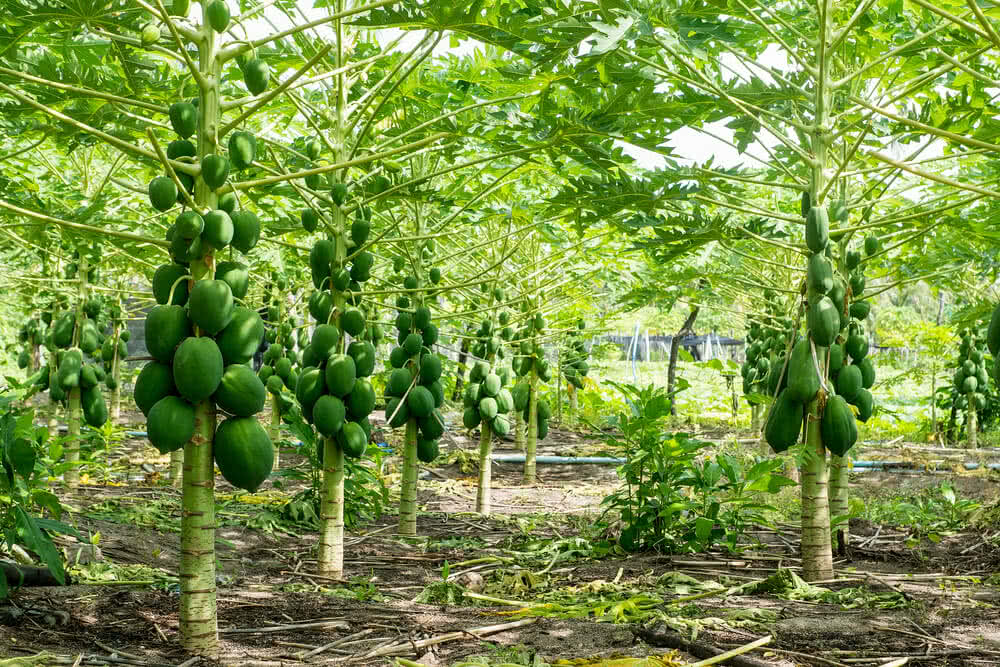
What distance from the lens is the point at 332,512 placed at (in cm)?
388

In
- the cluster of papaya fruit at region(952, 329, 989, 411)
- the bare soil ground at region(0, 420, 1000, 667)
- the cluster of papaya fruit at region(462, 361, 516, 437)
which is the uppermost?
the cluster of papaya fruit at region(952, 329, 989, 411)

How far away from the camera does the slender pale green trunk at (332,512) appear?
3877 mm

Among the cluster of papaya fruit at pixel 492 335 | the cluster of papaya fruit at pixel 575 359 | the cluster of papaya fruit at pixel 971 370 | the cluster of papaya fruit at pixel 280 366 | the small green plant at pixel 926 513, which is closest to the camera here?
the small green plant at pixel 926 513

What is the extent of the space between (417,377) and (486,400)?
3.75 feet

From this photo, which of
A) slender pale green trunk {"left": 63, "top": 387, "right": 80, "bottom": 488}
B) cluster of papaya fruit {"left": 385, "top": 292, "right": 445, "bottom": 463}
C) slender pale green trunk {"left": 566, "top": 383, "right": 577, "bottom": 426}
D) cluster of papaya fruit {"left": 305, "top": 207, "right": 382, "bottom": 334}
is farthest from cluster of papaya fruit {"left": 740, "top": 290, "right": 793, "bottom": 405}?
slender pale green trunk {"left": 63, "top": 387, "right": 80, "bottom": 488}

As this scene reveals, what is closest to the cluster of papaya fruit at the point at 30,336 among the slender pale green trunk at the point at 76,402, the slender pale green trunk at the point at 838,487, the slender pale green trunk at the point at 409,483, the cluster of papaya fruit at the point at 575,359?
the slender pale green trunk at the point at 76,402

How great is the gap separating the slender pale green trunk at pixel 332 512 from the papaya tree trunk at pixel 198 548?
136cm

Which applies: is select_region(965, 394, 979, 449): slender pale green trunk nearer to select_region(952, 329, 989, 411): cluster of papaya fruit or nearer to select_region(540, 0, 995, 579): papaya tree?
select_region(952, 329, 989, 411): cluster of papaya fruit

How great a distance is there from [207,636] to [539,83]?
2.60 metres

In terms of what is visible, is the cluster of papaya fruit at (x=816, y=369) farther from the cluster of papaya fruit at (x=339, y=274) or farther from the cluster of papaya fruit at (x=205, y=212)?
the cluster of papaya fruit at (x=205, y=212)

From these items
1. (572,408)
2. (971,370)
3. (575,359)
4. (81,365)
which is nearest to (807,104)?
(81,365)

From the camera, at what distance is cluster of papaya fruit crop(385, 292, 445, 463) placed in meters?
4.97

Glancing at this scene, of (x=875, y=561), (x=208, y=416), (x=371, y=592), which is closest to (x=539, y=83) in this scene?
(x=208, y=416)

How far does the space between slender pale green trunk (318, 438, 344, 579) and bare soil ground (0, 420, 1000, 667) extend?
0.30 feet
